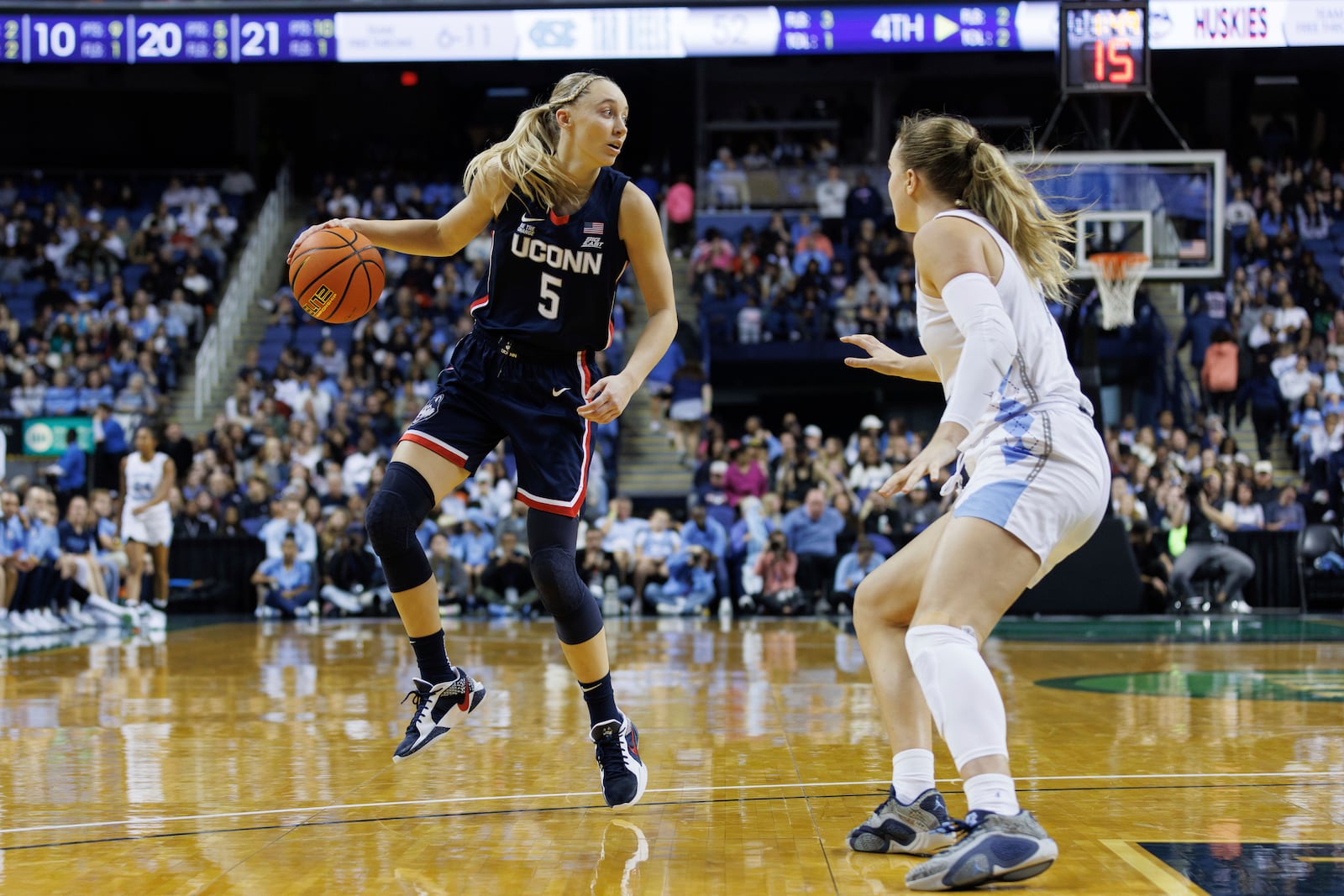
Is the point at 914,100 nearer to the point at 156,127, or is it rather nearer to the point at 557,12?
the point at 557,12

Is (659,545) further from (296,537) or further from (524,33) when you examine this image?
(524,33)

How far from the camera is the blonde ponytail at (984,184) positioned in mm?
3500

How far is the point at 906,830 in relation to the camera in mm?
3488

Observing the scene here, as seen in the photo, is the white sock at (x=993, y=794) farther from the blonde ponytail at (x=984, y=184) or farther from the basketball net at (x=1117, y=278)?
the basketball net at (x=1117, y=278)

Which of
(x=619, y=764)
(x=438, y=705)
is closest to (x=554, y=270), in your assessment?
(x=438, y=705)

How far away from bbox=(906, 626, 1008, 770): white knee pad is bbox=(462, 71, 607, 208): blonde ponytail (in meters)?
1.87

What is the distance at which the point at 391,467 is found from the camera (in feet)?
14.2

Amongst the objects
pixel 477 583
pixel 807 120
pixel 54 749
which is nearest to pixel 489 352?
pixel 54 749

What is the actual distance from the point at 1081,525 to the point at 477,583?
1164 cm

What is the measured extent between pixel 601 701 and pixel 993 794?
144cm

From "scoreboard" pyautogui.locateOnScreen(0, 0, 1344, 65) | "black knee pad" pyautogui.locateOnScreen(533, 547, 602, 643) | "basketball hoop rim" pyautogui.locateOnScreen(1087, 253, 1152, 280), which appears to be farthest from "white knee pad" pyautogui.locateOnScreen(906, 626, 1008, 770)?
"scoreboard" pyautogui.locateOnScreen(0, 0, 1344, 65)

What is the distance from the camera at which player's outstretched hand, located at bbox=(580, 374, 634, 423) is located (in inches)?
158

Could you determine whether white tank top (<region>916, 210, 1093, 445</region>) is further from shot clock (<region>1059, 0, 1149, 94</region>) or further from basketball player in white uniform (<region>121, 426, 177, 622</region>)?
basketball player in white uniform (<region>121, 426, 177, 622</region>)

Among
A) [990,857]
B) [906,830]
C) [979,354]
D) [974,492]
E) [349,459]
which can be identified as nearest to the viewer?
[990,857]
